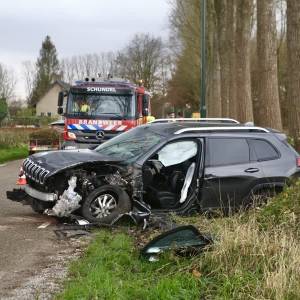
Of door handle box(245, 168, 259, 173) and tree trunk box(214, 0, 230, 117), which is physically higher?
tree trunk box(214, 0, 230, 117)

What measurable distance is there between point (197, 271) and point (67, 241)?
242 centimetres

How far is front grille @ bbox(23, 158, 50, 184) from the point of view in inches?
324

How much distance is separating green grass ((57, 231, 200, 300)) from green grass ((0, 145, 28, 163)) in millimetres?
16746

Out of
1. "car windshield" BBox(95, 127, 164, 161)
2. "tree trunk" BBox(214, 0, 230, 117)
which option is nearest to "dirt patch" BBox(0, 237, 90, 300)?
"car windshield" BBox(95, 127, 164, 161)

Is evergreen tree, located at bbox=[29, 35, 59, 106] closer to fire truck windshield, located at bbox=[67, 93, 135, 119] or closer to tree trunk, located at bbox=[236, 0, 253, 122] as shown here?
tree trunk, located at bbox=[236, 0, 253, 122]

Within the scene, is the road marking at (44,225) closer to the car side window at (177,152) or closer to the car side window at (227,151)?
the car side window at (177,152)

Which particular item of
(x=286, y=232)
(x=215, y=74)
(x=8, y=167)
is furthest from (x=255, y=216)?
(x=215, y=74)

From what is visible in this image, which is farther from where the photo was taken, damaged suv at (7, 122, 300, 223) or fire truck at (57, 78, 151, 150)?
fire truck at (57, 78, 151, 150)

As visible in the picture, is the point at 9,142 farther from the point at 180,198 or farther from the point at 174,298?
the point at 174,298

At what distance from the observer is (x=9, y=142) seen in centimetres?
2741

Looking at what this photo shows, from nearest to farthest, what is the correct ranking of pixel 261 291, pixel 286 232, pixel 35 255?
pixel 261 291, pixel 286 232, pixel 35 255

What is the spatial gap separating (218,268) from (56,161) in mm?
3699

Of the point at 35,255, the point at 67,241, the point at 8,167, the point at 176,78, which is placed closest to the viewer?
the point at 35,255

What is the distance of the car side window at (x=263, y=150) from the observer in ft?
30.6
